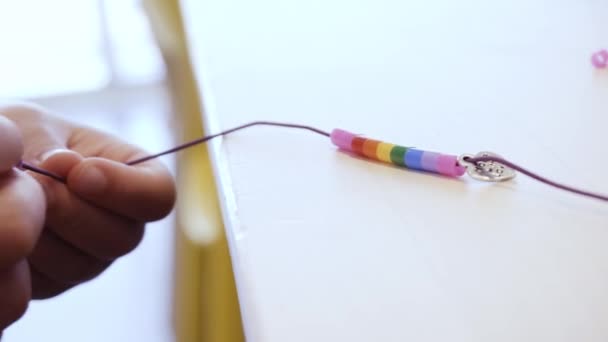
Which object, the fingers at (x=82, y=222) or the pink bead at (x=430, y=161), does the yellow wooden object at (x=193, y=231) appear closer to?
the fingers at (x=82, y=222)

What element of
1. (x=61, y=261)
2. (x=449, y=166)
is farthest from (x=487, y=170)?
(x=61, y=261)

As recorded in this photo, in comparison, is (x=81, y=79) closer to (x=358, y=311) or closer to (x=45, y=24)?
(x=45, y=24)

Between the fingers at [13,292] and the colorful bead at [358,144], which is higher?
the colorful bead at [358,144]

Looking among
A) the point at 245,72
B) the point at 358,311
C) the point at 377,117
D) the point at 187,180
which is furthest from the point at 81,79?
the point at 358,311

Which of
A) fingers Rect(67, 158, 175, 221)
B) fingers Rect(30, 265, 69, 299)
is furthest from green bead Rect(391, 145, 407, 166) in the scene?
fingers Rect(30, 265, 69, 299)

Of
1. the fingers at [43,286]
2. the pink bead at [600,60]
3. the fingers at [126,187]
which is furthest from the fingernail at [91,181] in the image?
the pink bead at [600,60]

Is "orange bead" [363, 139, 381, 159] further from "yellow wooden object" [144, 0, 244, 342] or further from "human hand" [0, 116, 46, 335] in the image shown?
"yellow wooden object" [144, 0, 244, 342]

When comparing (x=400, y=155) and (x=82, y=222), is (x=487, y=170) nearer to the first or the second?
(x=400, y=155)
